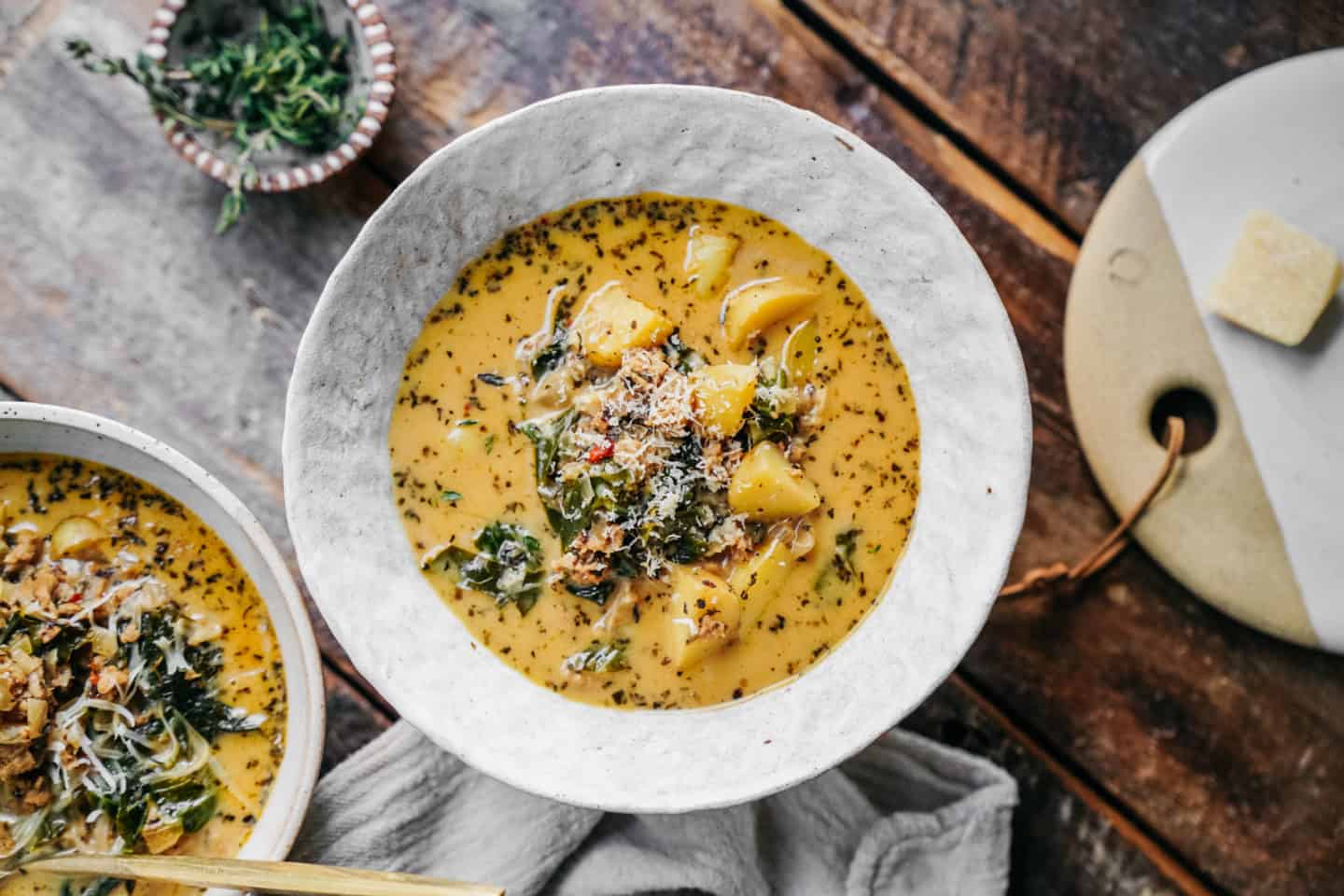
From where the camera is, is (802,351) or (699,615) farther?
(802,351)

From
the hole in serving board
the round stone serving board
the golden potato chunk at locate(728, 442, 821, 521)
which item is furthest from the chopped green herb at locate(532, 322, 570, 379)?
the hole in serving board

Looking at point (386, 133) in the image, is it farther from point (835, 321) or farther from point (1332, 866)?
point (1332, 866)

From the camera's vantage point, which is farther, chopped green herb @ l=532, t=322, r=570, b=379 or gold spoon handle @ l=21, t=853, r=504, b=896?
chopped green herb @ l=532, t=322, r=570, b=379

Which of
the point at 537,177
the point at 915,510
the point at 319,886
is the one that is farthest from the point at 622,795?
the point at 537,177

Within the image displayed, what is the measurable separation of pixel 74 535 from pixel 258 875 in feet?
2.85

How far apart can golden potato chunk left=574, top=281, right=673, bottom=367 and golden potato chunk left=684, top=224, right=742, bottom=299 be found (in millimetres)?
120

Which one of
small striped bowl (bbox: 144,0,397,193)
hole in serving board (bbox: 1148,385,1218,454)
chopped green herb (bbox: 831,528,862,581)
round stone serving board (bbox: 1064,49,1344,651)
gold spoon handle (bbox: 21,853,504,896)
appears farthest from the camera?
hole in serving board (bbox: 1148,385,1218,454)

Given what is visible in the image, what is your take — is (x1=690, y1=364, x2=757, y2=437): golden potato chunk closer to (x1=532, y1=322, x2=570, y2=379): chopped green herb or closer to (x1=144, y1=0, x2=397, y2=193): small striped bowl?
(x1=532, y1=322, x2=570, y2=379): chopped green herb

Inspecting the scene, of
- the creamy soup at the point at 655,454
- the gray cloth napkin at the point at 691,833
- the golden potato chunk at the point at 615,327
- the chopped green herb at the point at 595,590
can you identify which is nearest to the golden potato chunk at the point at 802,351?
the creamy soup at the point at 655,454

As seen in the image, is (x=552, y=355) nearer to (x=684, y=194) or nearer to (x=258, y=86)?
(x=684, y=194)

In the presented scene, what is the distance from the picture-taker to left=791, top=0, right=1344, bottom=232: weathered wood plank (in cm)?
279

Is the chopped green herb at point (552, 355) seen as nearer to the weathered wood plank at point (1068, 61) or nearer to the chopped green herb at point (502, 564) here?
the chopped green herb at point (502, 564)

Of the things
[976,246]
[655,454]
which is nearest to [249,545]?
[655,454]

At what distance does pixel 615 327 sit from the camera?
2.30 metres
